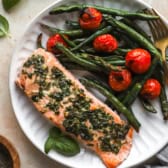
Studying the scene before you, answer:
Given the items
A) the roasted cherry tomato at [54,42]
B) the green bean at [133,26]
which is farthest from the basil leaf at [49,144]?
the green bean at [133,26]

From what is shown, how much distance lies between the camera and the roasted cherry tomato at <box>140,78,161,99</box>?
2646 millimetres

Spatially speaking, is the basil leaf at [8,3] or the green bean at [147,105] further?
the basil leaf at [8,3]

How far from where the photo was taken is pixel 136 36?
8.73 ft

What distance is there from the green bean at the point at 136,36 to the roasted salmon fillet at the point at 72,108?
0.35 meters

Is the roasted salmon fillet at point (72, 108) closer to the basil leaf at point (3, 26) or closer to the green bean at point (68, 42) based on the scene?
the green bean at point (68, 42)

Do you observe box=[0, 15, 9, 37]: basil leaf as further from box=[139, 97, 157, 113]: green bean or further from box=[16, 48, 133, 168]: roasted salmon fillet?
box=[139, 97, 157, 113]: green bean

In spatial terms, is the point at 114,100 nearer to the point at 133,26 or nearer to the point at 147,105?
the point at 147,105

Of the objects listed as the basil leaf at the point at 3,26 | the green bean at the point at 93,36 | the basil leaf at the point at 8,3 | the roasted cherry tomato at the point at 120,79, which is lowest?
the roasted cherry tomato at the point at 120,79

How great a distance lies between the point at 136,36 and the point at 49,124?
2.09 ft

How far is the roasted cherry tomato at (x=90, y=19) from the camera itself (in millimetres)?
2645

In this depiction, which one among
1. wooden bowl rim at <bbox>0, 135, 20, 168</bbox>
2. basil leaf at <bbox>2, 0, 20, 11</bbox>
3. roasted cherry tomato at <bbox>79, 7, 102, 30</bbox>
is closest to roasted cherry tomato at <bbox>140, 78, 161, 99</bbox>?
roasted cherry tomato at <bbox>79, 7, 102, 30</bbox>

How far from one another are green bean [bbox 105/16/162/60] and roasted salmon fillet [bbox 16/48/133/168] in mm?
345

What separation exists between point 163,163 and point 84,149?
41cm

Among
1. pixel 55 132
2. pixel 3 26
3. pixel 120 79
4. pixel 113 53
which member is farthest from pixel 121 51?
pixel 3 26
